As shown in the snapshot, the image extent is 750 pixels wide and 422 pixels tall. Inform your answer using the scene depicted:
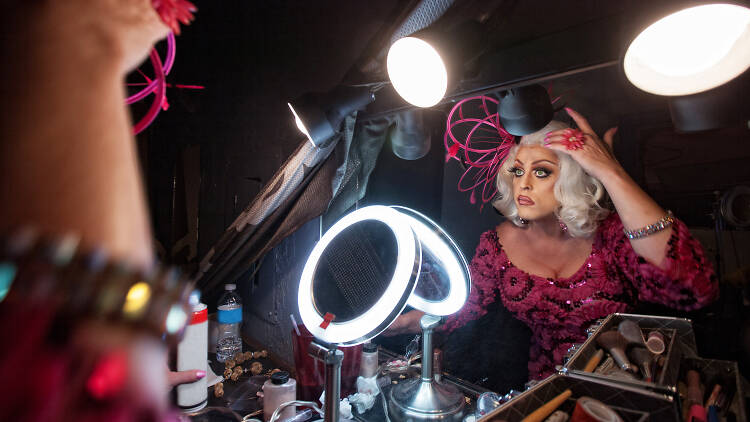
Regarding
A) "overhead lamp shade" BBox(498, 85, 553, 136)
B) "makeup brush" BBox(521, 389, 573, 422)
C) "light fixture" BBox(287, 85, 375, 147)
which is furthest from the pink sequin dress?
"light fixture" BBox(287, 85, 375, 147)

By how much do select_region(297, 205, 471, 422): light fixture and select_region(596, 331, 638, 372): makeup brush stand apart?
46 cm

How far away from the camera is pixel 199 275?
6.68ft

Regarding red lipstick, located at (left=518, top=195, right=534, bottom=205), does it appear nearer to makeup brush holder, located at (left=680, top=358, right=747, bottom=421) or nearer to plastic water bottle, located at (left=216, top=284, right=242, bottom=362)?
makeup brush holder, located at (left=680, top=358, right=747, bottom=421)

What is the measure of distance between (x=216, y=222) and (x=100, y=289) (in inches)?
119

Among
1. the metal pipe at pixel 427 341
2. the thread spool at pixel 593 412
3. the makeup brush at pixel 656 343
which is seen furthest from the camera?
the metal pipe at pixel 427 341

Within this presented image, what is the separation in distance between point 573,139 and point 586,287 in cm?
70

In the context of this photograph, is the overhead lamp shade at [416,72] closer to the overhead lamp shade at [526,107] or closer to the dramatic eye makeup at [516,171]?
the overhead lamp shade at [526,107]

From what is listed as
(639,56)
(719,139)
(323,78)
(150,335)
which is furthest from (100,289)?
(323,78)

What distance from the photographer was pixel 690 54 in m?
0.94

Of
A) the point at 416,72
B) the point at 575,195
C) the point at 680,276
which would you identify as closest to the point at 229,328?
the point at 416,72

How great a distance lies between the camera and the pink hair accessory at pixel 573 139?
5.10ft

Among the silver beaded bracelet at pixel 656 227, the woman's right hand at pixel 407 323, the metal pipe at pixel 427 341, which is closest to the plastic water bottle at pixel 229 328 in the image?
the woman's right hand at pixel 407 323

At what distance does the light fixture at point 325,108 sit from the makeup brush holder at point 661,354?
109 centimetres

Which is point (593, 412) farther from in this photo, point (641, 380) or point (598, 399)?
point (641, 380)
